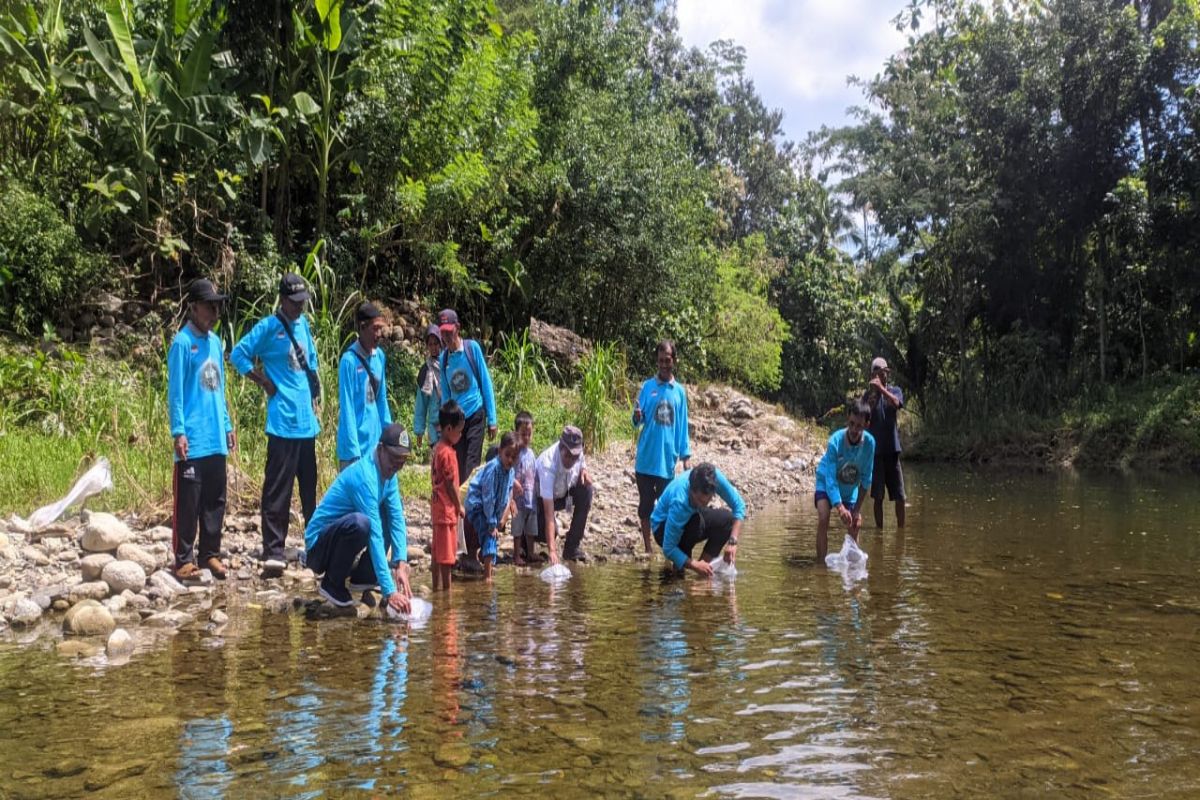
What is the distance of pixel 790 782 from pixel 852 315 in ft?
118

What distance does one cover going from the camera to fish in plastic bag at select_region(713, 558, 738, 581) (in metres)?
7.36

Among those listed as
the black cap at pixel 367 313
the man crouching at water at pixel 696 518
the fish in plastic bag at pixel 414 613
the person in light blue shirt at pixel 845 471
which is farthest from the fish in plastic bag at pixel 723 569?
the black cap at pixel 367 313

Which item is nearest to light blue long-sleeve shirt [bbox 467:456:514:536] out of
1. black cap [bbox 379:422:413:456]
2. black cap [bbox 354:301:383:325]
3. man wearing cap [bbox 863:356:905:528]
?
black cap [bbox 354:301:383:325]

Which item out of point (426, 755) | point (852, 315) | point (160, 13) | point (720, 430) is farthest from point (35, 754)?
point (852, 315)

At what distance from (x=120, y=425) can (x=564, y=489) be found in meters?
4.50

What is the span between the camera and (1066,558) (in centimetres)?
828

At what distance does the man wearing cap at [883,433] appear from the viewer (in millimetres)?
9773

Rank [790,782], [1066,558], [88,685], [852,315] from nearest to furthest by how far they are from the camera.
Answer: [790,782] < [88,685] < [1066,558] < [852,315]

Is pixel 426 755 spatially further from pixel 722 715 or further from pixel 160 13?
pixel 160 13

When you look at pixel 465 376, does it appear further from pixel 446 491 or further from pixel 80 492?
pixel 80 492

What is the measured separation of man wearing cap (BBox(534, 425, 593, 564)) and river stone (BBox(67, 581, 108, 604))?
303cm

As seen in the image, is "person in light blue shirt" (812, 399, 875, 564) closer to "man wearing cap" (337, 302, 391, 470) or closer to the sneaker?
"man wearing cap" (337, 302, 391, 470)

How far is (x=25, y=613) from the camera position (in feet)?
18.6

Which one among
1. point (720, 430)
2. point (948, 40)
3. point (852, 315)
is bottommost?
point (720, 430)
